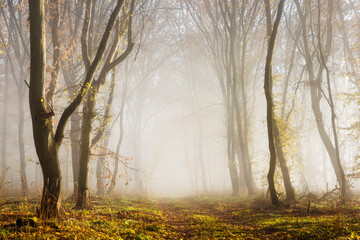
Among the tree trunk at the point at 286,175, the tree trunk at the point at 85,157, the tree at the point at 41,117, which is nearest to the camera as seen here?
the tree at the point at 41,117

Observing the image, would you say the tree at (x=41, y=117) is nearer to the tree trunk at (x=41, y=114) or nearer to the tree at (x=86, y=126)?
the tree trunk at (x=41, y=114)

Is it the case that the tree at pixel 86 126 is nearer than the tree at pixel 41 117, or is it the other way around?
the tree at pixel 41 117

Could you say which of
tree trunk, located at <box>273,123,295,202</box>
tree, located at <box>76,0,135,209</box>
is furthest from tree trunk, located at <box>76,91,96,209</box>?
tree trunk, located at <box>273,123,295,202</box>

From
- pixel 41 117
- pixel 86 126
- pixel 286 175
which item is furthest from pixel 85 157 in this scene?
pixel 286 175

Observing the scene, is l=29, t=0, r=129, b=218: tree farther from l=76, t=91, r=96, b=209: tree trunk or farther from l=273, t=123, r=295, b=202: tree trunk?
l=273, t=123, r=295, b=202: tree trunk

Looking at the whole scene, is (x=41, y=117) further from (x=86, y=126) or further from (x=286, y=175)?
(x=286, y=175)

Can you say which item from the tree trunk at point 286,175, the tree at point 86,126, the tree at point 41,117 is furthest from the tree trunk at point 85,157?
the tree trunk at point 286,175

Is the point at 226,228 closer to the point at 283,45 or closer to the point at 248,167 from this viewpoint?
the point at 248,167

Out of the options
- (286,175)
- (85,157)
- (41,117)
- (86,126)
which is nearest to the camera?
(41,117)

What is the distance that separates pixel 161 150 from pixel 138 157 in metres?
9.98

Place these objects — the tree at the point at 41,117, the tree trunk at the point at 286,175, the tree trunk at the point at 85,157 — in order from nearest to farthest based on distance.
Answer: the tree at the point at 41,117
the tree trunk at the point at 85,157
the tree trunk at the point at 286,175

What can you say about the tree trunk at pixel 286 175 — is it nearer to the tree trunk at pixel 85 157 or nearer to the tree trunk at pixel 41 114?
the tree trunk at pixel 85 157

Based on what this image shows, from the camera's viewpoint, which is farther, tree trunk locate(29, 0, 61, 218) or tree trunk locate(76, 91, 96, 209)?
tree trunk locate(76, 91, 96, 209)

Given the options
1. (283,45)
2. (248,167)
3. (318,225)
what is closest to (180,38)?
(283,45)
